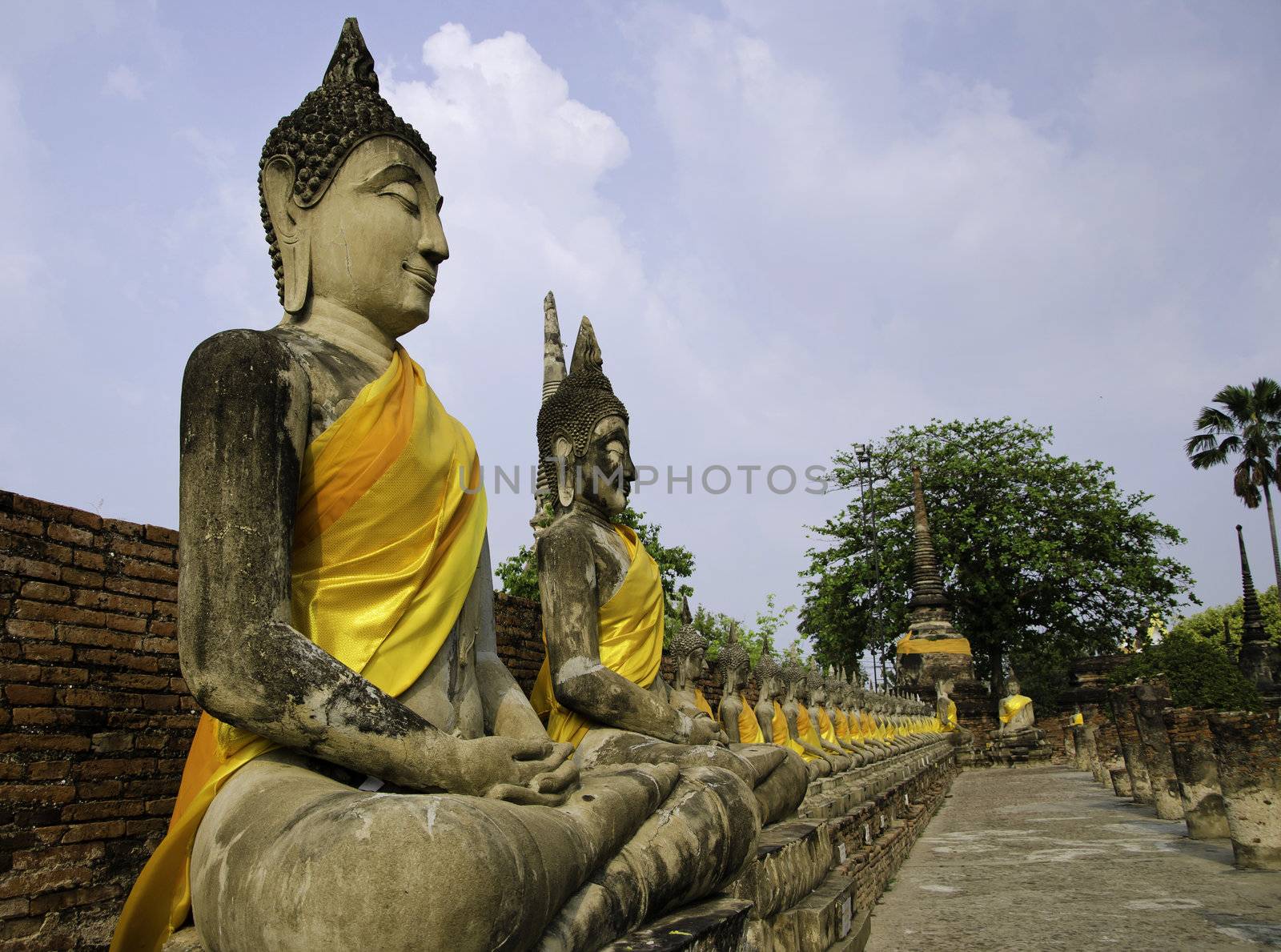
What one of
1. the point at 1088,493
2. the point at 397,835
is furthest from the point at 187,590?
the point at 1088,493

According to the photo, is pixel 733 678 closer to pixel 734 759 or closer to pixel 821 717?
pixel 734 759

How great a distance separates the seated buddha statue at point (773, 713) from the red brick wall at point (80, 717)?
5.35m

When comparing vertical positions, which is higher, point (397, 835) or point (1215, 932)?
point (397, 835)

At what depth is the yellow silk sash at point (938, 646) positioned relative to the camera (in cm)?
3019

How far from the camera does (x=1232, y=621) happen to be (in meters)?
48.0

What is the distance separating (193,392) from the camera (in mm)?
2338

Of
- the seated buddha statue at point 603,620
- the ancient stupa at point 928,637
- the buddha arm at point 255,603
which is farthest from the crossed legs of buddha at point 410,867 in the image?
the ancient stupa at point 928,637

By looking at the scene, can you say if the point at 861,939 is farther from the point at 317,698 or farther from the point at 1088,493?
the point at 1088,493

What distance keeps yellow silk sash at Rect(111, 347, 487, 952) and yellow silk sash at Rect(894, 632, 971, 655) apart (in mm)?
29362

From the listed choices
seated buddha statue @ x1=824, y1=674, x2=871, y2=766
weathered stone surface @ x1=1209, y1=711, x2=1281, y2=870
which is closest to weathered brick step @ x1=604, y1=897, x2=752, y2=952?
weathered stone surface @ x1=1209, y1=711, x2=1281, y2=870

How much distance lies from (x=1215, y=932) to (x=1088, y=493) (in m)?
29.0

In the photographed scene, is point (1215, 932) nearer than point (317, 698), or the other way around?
point (317, 698)

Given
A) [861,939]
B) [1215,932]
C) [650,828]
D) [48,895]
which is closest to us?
[650,828]

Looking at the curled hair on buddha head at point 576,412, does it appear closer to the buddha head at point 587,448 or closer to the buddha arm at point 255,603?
the buddha head at point 587,448
